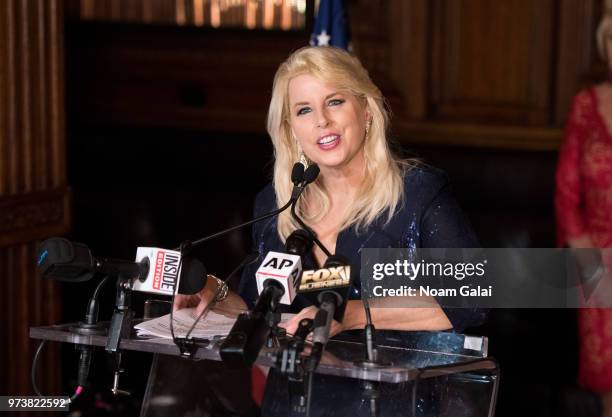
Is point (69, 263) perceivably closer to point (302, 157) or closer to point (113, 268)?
point (113, 268)

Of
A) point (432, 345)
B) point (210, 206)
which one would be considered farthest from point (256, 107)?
point (432, 345)

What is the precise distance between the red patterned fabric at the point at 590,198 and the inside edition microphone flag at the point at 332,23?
98 cm

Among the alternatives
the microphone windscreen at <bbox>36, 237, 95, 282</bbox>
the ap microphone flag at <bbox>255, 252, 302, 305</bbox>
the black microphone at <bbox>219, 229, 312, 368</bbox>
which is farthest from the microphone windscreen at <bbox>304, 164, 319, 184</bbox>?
the microphone windscreen at <bbox>36, 237, 95, 282</bbox>

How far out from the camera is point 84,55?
20.8 ft

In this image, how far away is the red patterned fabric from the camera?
4039 mm

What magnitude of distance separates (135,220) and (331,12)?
150 centimetres

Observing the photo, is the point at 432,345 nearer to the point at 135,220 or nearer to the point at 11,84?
the point at 11,84

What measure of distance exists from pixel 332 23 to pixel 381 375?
2.83 meters


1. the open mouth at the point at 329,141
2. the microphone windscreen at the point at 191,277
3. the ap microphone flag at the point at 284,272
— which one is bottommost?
the microphone windscreen at the point at 191,277

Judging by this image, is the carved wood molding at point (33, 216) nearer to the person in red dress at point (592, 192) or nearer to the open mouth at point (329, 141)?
the open mouth at point (329, 141)

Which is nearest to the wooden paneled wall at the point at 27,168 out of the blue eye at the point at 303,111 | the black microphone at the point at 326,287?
the blue eye at the point at 303,111

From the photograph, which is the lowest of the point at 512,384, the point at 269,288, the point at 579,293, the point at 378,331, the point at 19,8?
the point at 512,384

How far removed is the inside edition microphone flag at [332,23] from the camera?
457 cm

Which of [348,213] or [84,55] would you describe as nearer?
[348,213]
